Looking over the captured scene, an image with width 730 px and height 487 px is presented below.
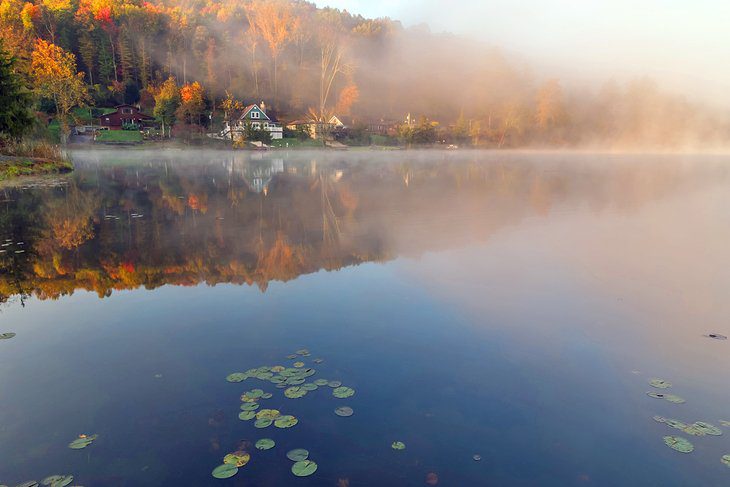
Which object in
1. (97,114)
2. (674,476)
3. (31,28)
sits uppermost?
(31,28)

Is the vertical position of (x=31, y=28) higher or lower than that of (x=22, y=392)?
higher

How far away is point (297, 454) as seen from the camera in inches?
189

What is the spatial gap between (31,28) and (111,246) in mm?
127479

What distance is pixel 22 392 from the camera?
228 inches

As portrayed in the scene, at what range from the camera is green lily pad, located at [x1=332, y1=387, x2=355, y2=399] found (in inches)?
232

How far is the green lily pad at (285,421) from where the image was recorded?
17.2 feet

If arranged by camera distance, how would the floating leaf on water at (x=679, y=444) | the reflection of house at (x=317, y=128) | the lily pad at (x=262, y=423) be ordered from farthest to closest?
the reflection of house at (x=317, y=128)
the lily pad at (x=262, y=423)
the floating leaf on water at (x=679, y=444)

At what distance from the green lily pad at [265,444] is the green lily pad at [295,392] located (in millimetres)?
890

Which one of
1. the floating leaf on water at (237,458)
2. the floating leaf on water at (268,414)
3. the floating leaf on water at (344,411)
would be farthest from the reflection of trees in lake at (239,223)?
the floating leaf on water at (237,458)

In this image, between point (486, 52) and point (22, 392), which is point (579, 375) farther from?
point (486, 52)

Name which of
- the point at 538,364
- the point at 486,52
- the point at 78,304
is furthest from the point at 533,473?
the point at 486,52

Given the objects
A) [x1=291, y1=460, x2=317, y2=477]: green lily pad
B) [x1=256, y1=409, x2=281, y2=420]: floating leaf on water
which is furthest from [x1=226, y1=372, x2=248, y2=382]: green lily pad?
[x1=291, y1=460, x2=317, y2=477]: green lily pad

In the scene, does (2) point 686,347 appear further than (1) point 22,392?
Yes

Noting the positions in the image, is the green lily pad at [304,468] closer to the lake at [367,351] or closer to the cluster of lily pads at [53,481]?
the lake at [367,351]
